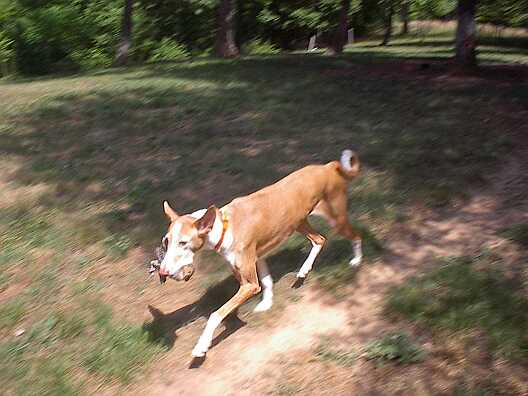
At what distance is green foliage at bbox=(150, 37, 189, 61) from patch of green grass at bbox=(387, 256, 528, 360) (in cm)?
2295

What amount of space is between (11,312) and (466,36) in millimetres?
10533

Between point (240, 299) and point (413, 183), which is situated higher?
point (240, 299)

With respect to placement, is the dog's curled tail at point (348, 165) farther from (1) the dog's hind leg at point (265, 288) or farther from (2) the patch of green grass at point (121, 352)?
(2) the patch of green grass at point (121, 352)

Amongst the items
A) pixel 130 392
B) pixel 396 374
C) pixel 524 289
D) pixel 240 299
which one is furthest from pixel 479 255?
pixel 130 392

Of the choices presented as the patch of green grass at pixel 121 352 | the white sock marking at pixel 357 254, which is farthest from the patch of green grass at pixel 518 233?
the patch of green grass at pixel 121 352

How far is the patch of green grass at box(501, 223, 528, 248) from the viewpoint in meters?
5.52

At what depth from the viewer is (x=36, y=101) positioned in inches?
482

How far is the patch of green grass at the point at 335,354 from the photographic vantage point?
438cm

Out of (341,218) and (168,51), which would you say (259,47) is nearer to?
(168,51)

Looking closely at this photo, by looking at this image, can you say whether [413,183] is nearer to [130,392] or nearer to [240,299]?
[240,299]

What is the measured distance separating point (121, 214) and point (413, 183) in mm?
3289

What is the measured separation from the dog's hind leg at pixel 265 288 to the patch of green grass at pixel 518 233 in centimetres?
223

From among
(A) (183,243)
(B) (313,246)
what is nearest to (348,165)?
(B) (313,246)

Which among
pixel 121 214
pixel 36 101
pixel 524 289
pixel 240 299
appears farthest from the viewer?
pixel 36 101
